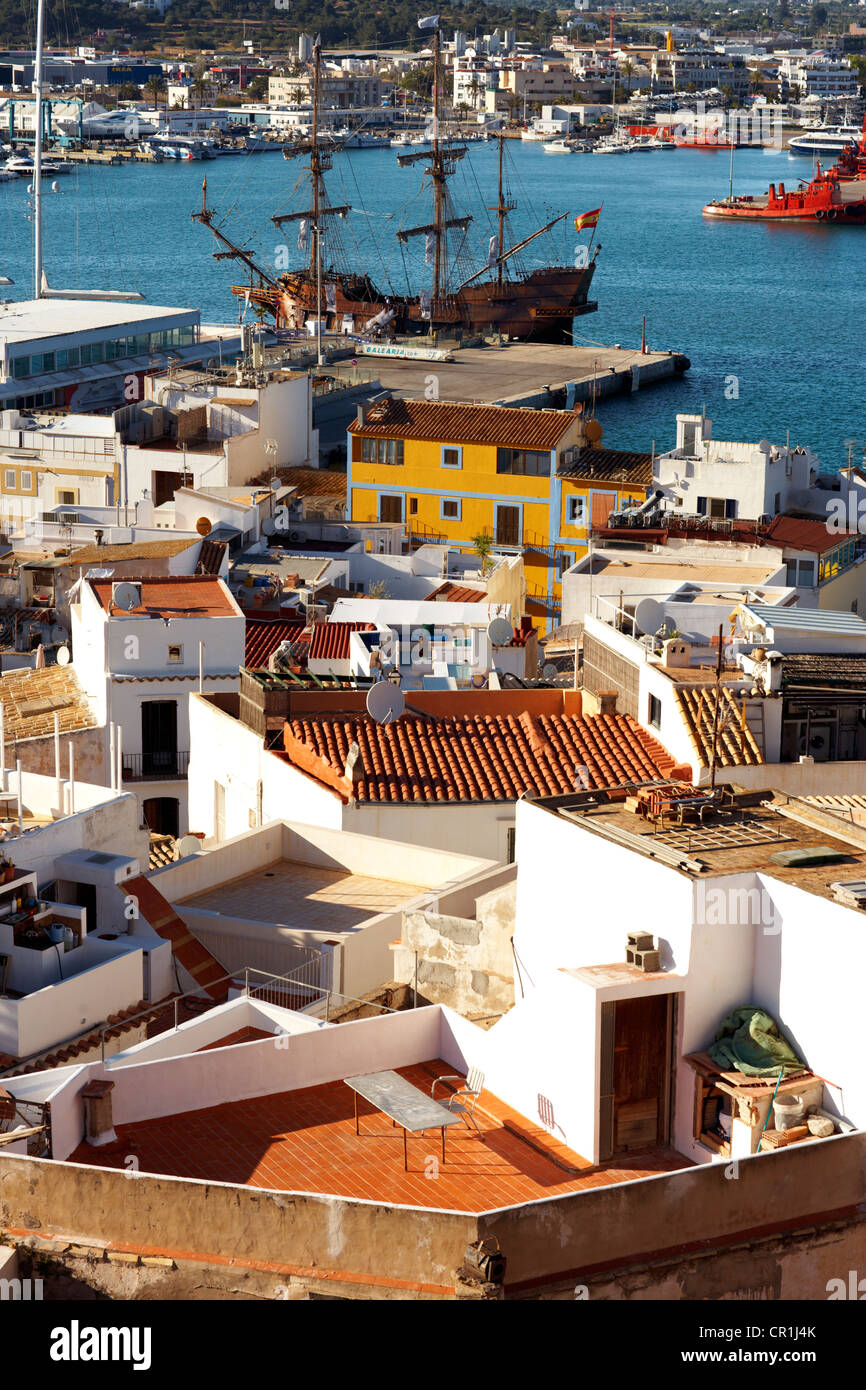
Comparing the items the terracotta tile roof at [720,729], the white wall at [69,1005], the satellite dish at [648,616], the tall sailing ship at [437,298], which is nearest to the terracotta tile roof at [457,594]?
the satellite dish at [648,616]

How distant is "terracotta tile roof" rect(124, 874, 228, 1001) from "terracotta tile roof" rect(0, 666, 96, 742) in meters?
6.87

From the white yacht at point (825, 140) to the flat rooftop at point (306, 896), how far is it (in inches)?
6763

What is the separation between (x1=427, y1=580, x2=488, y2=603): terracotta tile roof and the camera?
30.9m

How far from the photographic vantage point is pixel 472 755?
2016 cm

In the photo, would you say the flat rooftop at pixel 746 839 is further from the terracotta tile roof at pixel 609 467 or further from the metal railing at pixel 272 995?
the terracotta tile roof at pixel 609 467

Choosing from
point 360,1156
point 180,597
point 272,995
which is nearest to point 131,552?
point 180,597

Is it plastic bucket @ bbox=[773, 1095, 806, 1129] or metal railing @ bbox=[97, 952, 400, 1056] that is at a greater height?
plastic bucket @ bbox=[773, 1095, 806, 1129]

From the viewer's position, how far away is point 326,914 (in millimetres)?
17125

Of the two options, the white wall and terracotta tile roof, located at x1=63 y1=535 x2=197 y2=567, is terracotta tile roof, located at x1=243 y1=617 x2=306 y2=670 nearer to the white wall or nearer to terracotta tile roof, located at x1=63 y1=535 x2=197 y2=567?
terracotta tile roof, located at x1=63 y1=535 x2=197 y2=567

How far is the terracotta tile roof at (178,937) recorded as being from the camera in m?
15.8

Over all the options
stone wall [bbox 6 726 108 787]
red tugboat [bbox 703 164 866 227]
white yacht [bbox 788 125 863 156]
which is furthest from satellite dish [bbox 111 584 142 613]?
white yacht [bbox 788 125 863 156]

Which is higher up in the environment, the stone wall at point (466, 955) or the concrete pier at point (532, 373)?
the stone wall at point (466, 955)

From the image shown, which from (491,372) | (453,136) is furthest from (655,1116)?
(453,136)

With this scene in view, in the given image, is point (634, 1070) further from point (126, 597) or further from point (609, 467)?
point (609, 467)
